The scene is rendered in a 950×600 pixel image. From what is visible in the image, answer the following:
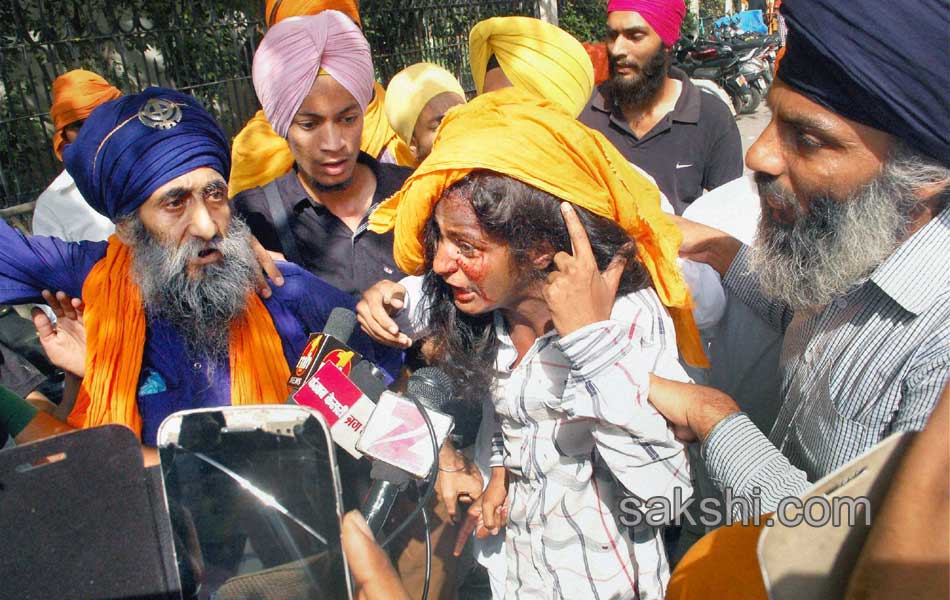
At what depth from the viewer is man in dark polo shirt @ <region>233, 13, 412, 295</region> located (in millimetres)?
→ 2648

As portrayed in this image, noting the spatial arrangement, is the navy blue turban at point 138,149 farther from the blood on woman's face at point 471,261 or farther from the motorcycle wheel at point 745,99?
the motorcycle wheel at point 745,99

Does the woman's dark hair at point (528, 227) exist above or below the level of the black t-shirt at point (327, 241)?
above

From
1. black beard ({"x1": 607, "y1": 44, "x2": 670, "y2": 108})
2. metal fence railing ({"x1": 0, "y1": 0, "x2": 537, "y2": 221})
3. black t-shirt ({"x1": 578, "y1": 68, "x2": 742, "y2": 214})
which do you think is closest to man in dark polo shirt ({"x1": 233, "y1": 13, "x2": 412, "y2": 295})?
black t-shirt ({"x1": 578, "y1": 68, "x2": 742, "y2": 214})

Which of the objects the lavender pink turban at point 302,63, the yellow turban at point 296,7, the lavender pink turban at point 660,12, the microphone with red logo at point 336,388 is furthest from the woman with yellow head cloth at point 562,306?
the yellow turban at point 296,7

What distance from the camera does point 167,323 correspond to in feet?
7.16

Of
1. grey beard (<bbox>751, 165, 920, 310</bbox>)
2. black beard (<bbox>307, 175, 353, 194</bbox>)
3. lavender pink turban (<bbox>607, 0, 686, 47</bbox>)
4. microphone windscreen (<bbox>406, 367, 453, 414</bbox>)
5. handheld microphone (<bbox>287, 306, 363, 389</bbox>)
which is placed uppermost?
lavender pink turban (<bbox>607, 0, 686, 47</bbox>)

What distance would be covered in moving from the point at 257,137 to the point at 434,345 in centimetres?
214

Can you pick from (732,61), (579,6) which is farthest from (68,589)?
(579,6)

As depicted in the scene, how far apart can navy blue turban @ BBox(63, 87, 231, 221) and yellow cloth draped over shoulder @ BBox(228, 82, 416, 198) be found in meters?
0.98

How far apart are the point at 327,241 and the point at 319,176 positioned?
0.26m

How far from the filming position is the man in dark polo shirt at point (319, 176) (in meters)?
2.65

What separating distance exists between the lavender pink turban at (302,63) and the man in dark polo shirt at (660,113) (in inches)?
66.4

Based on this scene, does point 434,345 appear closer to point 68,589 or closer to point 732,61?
point 68,589

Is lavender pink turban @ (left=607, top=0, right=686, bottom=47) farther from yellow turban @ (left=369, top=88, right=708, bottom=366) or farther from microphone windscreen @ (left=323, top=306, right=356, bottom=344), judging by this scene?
microphone windscreen @ (left=323, top=306, right=356, bottom=344)
